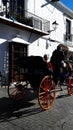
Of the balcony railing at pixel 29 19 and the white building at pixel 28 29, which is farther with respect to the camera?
the balcony railing at pixel 29 19

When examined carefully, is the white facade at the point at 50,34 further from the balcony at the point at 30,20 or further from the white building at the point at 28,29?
the balcony at the point at 30,20

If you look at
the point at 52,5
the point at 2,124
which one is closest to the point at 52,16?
the point at 52,5

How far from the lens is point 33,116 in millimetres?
6273

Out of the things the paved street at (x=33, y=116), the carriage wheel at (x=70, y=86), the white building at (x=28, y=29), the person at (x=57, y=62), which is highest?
the white building at (x=28, y=29)

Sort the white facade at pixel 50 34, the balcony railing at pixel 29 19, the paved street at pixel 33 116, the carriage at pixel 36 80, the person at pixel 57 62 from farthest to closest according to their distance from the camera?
the white facade at pixel 50 34 < the balcony railing at pixel 29 19 < the person at pixel 57 62 < the carriage at pixel 36 80 < the paved street at pixel 33 116

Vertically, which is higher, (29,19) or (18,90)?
(29,19)

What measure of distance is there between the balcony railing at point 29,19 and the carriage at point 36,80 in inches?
249

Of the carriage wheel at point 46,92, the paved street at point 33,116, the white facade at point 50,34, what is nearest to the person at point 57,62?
the carriage wheel at point 46,92

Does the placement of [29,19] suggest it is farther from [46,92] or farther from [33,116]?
[33,116]

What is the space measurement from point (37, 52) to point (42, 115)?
10577 mm

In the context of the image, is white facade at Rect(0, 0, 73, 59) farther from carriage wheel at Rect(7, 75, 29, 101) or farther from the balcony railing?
carriage wheel at Rect(7, 75, 29, 101)

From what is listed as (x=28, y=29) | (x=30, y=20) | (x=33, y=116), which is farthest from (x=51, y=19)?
(x=33, y=116)

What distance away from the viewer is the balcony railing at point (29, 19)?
45.7 feet

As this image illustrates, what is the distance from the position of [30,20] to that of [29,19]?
0.09 metres
